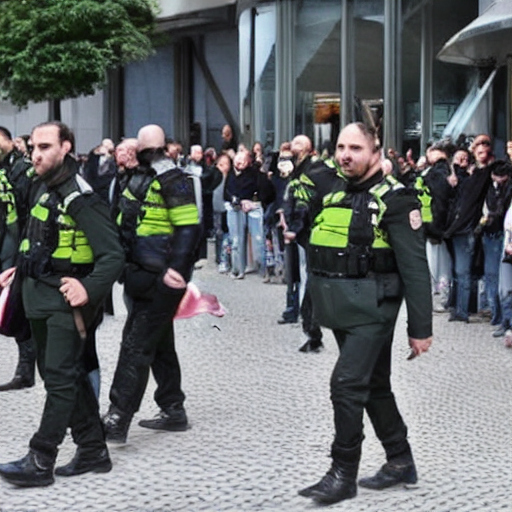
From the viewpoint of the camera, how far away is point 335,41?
2520 cm

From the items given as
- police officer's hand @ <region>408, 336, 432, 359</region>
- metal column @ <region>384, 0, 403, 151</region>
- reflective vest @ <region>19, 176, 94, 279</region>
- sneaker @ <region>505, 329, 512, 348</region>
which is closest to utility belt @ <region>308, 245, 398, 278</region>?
police officer's hand @ <region>408, 336, 432, 359</region>

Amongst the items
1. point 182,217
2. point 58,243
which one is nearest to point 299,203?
point 182,217

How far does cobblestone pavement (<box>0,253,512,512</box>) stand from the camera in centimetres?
651

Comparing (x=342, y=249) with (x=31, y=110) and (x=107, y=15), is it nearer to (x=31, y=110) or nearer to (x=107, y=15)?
(x=107, y=15)

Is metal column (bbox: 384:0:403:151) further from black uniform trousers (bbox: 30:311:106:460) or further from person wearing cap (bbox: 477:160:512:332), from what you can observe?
black uniform trousers (bbox: 30:311:106:460)

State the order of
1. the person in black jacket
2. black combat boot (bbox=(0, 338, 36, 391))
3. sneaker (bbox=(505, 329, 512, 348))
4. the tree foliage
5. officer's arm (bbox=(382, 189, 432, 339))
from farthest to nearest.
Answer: the tree foliage → the person in black jacket → sneaker (bbox=(505, 329, 512, 348)) → black combat boot (bbox=(0, 338, 36, 391)) → officer's arm (bbox=(382, 189, 432, 339))

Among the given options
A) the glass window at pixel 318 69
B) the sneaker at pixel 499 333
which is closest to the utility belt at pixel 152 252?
the sneaker at pixel 499 333

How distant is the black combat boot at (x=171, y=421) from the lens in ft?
26.8

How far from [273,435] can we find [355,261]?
1.89m

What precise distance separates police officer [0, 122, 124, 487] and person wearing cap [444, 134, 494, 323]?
6.66 meters

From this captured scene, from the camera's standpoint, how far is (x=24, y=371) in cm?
972

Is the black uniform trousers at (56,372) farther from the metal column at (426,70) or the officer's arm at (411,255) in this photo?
the metal column at (426,70)

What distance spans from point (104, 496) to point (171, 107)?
3503cm

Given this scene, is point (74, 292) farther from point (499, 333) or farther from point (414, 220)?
point (499, 333)
